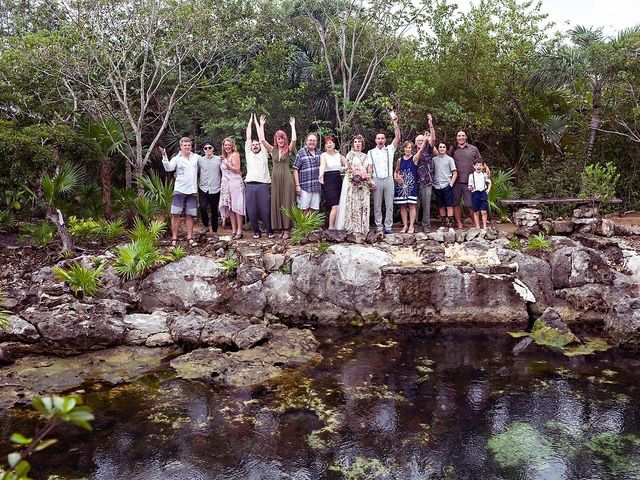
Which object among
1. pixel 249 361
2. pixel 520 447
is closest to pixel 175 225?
pixel 249 361

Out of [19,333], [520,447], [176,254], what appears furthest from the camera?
[176,254]

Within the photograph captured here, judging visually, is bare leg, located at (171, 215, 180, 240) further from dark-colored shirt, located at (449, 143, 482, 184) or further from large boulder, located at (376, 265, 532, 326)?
dark-colored shirt, located at (449, 143, 482, 184)

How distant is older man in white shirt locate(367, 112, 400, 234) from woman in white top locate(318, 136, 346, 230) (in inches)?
21.3

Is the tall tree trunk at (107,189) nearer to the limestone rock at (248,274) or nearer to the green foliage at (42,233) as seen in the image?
the green foliage at (42,233)

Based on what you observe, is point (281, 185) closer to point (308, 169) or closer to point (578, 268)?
point (308, 169)

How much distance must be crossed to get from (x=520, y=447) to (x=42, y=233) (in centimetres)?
872

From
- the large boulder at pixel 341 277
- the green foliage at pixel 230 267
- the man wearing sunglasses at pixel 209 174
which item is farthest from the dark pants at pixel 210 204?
the large boulder at pixel 341 277

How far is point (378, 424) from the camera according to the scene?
19.8 ft

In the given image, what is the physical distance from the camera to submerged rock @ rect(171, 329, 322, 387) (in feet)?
23.5

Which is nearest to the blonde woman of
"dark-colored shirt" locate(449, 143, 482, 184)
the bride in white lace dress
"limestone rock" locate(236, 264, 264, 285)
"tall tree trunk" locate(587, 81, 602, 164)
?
"limestone rock" locate(236, 264, 264, 285)

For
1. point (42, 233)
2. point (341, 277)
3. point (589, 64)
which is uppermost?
point (589, 64)

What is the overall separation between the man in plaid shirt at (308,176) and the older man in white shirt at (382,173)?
94 cm

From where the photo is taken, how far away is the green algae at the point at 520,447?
5.29m

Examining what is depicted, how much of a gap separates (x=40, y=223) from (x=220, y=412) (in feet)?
22.7
